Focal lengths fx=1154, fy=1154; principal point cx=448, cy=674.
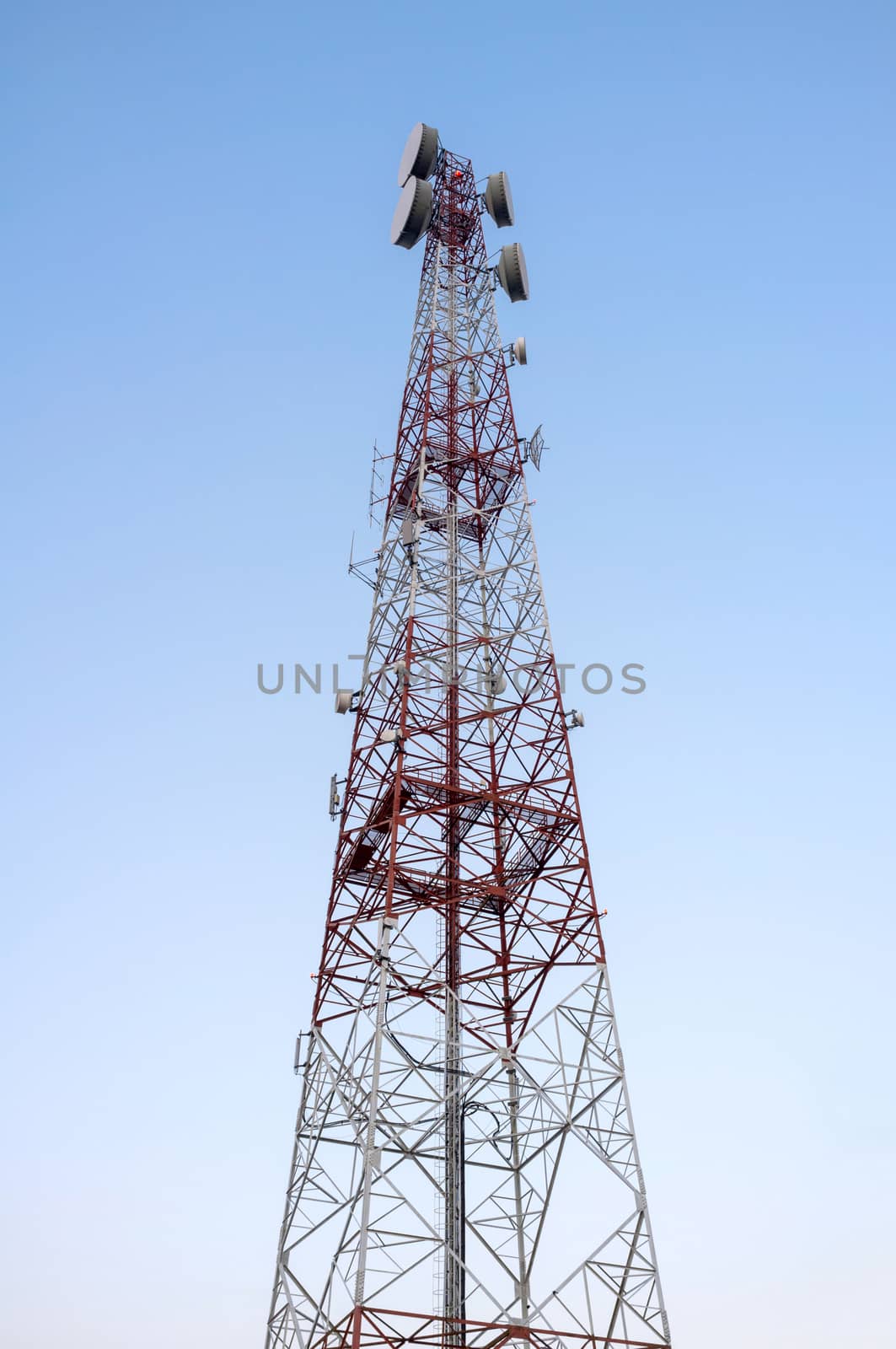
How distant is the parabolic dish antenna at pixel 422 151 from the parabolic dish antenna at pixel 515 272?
188 inches

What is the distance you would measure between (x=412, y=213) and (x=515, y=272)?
4.63 metres

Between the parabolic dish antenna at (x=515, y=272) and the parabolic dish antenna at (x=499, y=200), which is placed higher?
the parabolic dish antenna at (x=499, y=200)

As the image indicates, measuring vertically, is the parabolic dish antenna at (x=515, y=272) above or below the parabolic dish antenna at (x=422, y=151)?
below

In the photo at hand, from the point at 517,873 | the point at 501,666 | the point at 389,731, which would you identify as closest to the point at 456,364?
the point at 501,666

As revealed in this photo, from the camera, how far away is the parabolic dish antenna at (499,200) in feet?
153

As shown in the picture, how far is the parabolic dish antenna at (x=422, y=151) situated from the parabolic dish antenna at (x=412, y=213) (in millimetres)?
373

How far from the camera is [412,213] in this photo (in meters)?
44.6

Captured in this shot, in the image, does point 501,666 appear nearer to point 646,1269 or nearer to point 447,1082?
point 447,1082

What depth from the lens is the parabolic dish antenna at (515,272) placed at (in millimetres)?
44312

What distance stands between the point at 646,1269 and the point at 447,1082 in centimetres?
652

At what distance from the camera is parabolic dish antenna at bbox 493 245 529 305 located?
1745 inches

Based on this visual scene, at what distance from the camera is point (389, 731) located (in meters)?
34.6

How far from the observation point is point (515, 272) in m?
44.3

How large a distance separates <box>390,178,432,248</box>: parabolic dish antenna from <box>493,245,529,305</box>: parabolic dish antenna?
349 centimetres
